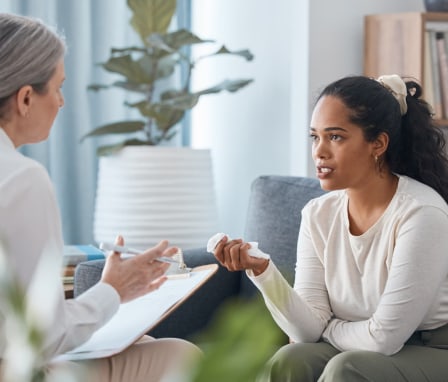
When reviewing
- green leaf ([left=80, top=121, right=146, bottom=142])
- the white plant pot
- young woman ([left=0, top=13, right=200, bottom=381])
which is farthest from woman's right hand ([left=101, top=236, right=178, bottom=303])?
green leaf ([left=80, top=121, right=146, bottom=142])

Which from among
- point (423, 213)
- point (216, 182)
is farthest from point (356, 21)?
point (423, 213)

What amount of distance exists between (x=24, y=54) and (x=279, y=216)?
1.19 m

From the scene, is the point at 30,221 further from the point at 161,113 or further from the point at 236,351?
the point at 161,113

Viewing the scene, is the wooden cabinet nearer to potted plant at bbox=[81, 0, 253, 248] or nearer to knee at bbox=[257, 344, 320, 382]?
potted plant at bbox=[81, 0, 253, 248]

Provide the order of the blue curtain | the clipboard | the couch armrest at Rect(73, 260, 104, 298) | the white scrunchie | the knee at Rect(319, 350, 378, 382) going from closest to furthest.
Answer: the clipboard
the knee at Rect(319, 350, 378, 382)
the white scrunchie
the couch armrest at Rect(73, 260, 104, 298)
the blue curtain

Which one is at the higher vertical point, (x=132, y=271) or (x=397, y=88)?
(x=397, y=88)

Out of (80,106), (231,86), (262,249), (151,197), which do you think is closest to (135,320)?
(262,249)

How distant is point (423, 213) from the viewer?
5.68 ft

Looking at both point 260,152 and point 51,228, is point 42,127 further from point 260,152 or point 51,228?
point 260,152

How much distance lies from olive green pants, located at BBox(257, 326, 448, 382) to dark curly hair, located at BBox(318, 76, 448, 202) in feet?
1.07

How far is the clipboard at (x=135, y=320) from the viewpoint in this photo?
59.9 inches

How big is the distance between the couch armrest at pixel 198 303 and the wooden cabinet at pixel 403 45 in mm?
962

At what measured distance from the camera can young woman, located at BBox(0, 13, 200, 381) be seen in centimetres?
127

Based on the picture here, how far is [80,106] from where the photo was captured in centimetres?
338
